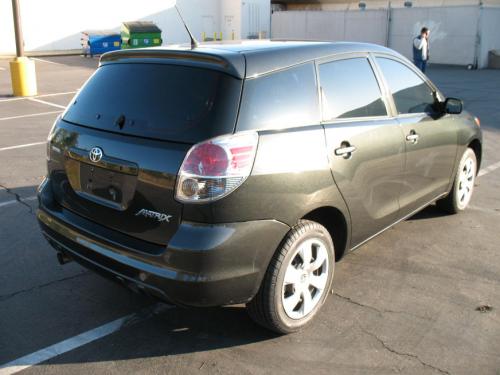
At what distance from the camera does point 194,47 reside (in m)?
3.54

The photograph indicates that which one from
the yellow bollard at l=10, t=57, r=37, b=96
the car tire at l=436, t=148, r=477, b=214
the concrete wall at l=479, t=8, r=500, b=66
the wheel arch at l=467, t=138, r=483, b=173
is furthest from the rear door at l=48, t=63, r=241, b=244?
the concrete wall at l=479, t=8, r=500, b=66

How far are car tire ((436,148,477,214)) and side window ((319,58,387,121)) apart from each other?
65.7 inches

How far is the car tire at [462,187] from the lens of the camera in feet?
17.6

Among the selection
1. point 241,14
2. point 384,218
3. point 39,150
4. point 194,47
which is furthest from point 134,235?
point 241,14

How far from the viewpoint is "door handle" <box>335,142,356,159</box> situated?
350 centimetres

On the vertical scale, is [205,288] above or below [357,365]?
above

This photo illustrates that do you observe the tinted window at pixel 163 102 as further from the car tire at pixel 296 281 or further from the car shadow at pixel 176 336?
the car shadow at pixel 176 336

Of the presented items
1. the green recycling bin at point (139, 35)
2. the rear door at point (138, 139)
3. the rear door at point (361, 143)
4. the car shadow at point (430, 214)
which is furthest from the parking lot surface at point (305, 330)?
the green recycling bin at point (139, 35)

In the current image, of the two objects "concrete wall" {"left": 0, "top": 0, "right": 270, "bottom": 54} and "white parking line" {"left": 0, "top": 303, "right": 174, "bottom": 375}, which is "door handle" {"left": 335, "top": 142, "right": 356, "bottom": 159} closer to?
"white parking line" {"left": 0, "top": 303, "right": 174, "bottom": 375}

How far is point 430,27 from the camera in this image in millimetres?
25688

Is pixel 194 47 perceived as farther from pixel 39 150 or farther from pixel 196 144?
pixel 39 150

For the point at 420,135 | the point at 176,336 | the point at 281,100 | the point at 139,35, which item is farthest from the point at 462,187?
the point at 139,35

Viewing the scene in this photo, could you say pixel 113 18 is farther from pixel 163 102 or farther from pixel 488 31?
pixel 163 102

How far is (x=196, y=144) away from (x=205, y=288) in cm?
77
